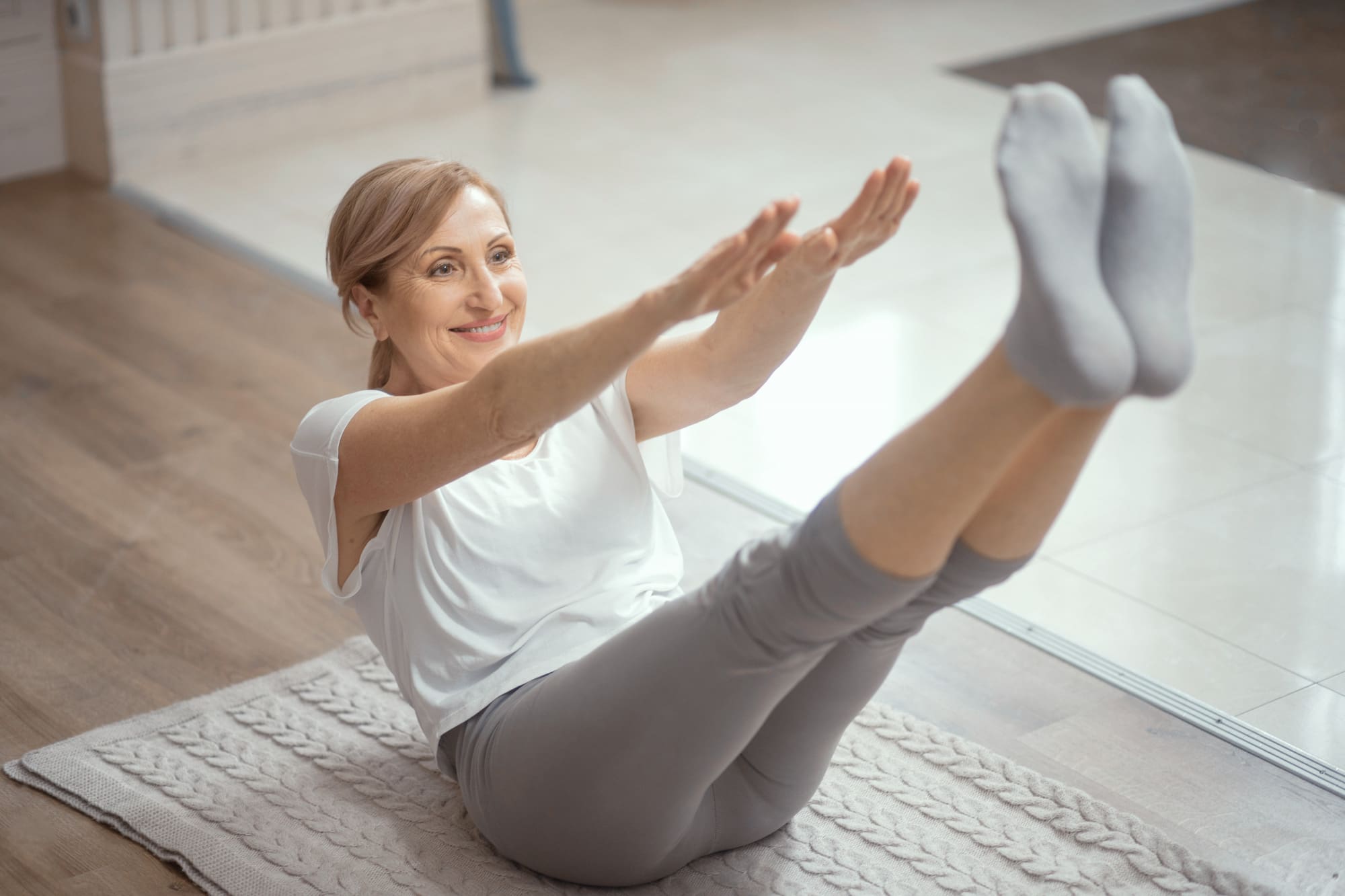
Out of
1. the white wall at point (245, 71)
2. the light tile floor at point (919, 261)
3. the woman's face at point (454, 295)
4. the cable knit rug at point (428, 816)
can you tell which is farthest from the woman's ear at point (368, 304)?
the white wall at point (245, 71)

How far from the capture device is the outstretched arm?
4.69 ft

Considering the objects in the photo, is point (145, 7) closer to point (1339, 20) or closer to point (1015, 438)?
point (1015, 438)

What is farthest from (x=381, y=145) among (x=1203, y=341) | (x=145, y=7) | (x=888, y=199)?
(x=888, y=199)

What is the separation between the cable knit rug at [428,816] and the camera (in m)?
1.63

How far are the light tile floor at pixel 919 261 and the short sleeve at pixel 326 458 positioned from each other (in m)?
1.10

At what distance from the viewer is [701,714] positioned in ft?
4.45

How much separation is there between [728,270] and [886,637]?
0.39 meters

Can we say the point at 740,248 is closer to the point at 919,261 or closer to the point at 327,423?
the point at 327,423

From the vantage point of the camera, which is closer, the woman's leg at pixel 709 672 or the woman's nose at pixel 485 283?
the woman's leg at pixel 709 672

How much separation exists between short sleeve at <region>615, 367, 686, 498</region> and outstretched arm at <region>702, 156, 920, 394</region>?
14cm

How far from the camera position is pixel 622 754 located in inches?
55.4

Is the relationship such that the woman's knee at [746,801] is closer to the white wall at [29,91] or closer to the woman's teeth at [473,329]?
the woman's teeth at [473,329]

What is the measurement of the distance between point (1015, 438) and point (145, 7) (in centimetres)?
335

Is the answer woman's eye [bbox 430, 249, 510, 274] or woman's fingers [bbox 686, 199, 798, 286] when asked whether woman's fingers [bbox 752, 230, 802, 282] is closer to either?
woman's fingers [bbox 686, 199, 798, 286]
